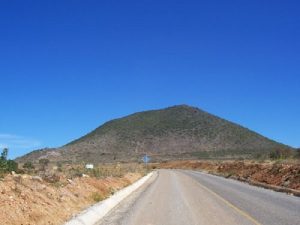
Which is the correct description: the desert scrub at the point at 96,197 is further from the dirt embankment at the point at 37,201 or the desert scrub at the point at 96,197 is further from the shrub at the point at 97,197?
the dirt embankment at the point at 37,201

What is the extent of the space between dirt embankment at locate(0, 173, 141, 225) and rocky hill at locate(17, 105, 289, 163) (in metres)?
122

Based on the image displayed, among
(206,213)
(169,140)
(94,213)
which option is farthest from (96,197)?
(169,140)

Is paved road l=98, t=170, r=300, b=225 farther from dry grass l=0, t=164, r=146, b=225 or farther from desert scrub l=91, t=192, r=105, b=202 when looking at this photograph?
dry grass l=0, t=164, r=146, b=225

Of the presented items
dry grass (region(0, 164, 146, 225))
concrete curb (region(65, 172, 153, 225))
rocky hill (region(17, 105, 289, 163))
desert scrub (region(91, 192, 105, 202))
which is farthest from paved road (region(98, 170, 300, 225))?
rocky hill (region(17, 105, 289, 163))

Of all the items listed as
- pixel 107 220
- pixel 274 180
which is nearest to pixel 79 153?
pixel 274 180

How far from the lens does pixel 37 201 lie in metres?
15.2

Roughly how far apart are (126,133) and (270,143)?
42.4 metres

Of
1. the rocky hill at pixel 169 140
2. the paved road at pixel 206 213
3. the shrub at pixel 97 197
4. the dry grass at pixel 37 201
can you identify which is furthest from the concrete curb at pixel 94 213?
the rocky hill at pixel 169 140

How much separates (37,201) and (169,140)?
151 metres

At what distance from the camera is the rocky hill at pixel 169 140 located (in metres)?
152

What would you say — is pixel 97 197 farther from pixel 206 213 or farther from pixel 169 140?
pixel 169 140

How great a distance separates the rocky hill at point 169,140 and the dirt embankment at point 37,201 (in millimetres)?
121515

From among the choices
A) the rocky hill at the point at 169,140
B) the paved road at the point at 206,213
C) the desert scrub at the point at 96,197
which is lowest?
the paved road at the point at 206,213

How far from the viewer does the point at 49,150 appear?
160 m
